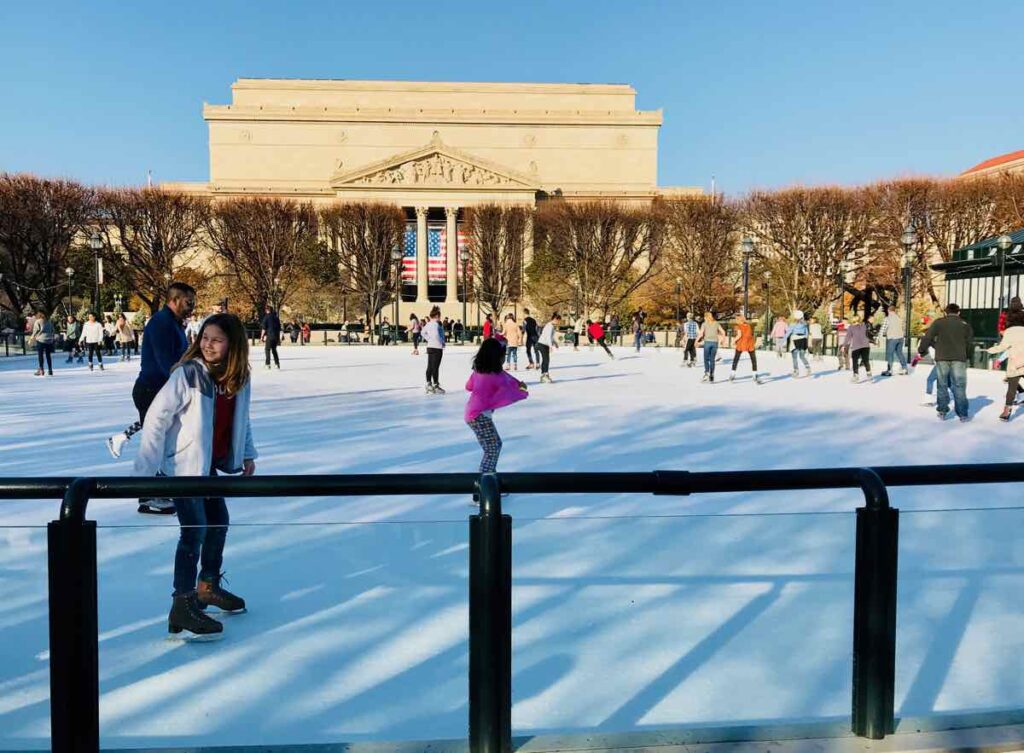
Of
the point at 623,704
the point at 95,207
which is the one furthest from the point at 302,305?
the point at 623,704

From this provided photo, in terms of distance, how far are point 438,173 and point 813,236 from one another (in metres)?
29.5

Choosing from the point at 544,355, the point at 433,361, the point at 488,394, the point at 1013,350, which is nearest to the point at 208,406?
the point at 488,394

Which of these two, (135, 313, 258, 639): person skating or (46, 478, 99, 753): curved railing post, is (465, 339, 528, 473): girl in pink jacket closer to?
(135, 313, 258, 639): person skating

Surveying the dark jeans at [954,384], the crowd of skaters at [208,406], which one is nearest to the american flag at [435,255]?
the dark jeans at [954,384]

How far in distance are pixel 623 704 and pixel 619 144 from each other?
70.0 m

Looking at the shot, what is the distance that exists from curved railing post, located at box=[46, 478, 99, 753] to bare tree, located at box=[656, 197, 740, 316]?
1796 inches

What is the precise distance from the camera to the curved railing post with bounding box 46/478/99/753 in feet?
7.17

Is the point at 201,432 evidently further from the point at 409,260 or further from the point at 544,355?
the point at 409,260

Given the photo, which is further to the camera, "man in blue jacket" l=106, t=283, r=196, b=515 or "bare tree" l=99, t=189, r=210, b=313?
"bare tree" l=99, t=189, r=210, b=313

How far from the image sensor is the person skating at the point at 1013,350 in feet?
35.4

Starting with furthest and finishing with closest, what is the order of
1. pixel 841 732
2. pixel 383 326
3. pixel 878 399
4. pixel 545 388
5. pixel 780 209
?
pixel 383 326
pixel 780 209
pixel 545 388
pixel 878 399
pixel 841 732

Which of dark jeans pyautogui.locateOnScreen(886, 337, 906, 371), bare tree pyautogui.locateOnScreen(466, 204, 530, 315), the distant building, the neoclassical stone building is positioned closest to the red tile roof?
the distant building

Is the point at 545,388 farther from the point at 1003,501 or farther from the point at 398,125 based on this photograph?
the point at 398,125

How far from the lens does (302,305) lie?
166 ft
